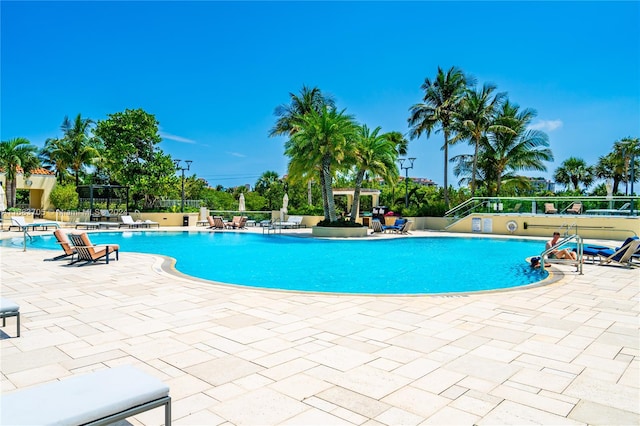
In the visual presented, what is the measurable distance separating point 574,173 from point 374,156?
43105 millimetres

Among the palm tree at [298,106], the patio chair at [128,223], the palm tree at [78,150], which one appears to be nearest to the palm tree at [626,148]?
the palm tree at [298,106]

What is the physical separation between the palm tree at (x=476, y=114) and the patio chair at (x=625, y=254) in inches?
677

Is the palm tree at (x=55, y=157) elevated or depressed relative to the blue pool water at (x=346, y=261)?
elevated

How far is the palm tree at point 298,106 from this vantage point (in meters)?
32.3

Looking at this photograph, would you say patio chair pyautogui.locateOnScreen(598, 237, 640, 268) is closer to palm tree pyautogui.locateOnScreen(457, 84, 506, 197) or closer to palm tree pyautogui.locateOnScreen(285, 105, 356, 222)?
palm tree pyautogui.locateOnScreen(285, 105, 356, 222)

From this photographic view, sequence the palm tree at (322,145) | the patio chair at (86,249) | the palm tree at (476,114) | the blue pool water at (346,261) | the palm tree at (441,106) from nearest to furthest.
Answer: the blue pool water at (346,261) < the patio chair at (86,249) < the palm tree at (322,145) < the palm tree at (476,114) < the palm tree at (441,106)

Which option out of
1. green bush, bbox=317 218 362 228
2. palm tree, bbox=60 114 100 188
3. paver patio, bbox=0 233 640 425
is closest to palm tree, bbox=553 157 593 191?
green bush, bbox=317 218 362 228

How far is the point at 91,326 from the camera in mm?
5359

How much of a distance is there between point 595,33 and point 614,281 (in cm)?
958

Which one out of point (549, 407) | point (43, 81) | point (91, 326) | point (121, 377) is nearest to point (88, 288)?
point (91, 326)

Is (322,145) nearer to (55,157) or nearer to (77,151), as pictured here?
(77,151)

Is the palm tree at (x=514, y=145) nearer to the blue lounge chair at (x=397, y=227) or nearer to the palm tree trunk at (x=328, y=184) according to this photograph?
the blue lounge chair at (x=397, y=227)

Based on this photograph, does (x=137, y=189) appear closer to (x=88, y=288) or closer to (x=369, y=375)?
(x=88, y=288)

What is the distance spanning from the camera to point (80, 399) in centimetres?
238
